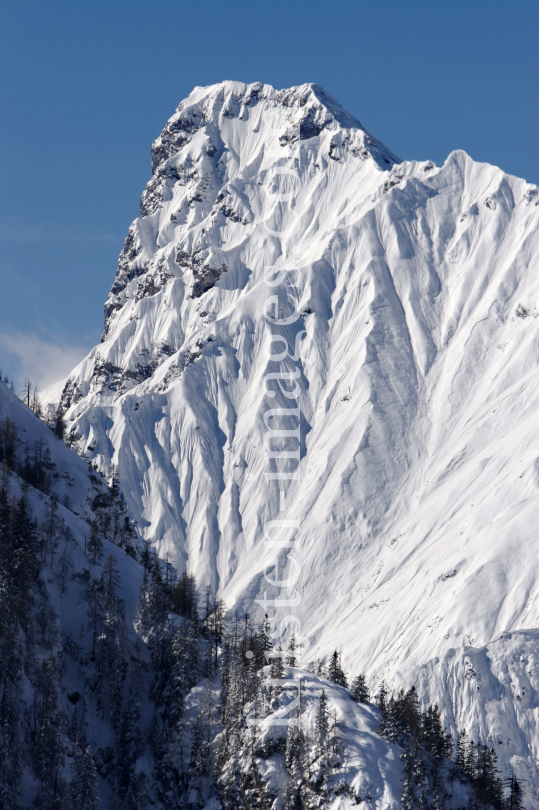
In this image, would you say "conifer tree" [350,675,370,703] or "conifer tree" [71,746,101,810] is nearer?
"conifer tree" [71,746,101,810]

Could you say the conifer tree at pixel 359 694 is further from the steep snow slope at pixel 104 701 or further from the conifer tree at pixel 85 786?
the conifer tree at pixel 85 786

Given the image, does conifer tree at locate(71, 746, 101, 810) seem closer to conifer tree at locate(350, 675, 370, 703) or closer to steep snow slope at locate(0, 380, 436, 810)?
steep snow slope at locate(0, 380, 436, 810)

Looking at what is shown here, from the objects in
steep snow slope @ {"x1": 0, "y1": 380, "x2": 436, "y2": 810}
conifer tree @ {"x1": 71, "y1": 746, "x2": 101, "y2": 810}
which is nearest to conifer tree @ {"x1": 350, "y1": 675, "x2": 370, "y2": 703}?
steep snow slope @ {"x1": 0, "y1": 380, "x2": 436, "y2": 810}

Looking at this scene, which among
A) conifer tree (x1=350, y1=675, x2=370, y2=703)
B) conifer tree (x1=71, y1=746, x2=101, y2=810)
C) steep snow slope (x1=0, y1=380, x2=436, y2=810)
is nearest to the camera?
conifer tree (x1=71, y1=746, x2=101, y2=810)

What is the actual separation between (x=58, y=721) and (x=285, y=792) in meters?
26.9

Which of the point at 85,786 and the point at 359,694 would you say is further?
the point at 359,694

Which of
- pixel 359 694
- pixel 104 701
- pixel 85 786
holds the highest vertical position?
pixel 104 701

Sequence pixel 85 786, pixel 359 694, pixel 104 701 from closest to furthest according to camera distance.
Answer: pixel 85 786 < pixel 104 701 < pixel 359 694

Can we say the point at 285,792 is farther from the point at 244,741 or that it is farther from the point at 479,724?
the point at 479,724

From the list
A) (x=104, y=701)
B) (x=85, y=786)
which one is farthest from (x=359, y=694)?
(x=85, y=786)

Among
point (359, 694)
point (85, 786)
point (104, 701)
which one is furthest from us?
point (359, 694)

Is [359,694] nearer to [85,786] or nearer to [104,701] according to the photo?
[104,701]

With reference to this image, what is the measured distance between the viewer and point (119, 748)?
112 meters

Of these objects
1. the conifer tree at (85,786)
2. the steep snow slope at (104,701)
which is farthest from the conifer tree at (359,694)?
the conifer tree at (85,786)
